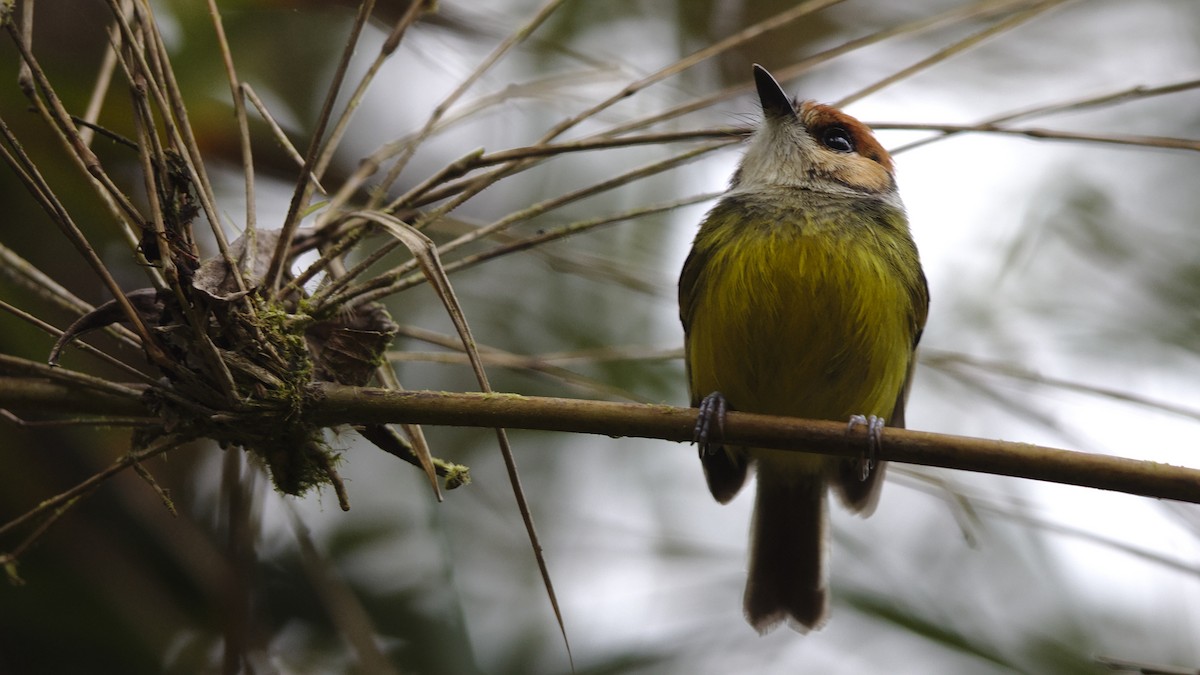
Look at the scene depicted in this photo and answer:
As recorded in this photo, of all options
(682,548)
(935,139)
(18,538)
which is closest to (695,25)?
(682,548)

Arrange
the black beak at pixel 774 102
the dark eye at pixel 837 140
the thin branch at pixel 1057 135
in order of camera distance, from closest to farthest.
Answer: the thin branch at pixel 1057 135 → the black beak at pixel 774 102 → the dark eye at pixel 837 140

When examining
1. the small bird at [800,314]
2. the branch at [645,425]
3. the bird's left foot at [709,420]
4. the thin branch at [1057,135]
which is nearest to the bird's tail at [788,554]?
the small bird at [800,314]

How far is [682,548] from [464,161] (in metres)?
2.78

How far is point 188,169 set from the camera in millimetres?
1879

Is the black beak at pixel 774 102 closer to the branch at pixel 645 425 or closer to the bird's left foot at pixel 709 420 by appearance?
the bird's left foot at pixel 709 420

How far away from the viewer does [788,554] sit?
3562 millimetres

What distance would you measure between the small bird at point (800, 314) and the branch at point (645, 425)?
65 cm

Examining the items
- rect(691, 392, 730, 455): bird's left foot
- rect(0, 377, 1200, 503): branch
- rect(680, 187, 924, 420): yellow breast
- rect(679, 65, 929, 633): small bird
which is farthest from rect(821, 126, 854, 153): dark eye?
rect(0, 377, 1200, 503): branch

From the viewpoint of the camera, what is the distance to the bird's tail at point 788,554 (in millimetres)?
3516

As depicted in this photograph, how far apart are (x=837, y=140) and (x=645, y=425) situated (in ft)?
6.62

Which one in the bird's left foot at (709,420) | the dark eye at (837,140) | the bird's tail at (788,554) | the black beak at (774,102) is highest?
the black beak at (774,102)

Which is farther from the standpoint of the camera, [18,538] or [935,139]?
[18,538]

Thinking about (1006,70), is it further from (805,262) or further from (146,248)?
(146,248)

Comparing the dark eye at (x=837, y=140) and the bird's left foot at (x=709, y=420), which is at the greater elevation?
the dark eye at (x=837, y=140)
